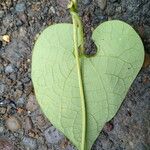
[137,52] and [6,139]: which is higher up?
[137,52]

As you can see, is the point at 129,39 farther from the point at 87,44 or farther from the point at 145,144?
the point at 145,144

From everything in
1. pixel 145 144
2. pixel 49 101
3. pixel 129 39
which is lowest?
pixel 145 144

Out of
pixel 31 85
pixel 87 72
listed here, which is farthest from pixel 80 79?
pixel 31 85

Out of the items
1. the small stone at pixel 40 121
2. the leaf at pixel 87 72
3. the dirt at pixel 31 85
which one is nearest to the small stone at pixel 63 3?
the dirt at pixel 31 85

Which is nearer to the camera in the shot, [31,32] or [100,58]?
[100,58]

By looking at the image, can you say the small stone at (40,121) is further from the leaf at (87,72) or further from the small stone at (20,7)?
the small stone at (20,7)

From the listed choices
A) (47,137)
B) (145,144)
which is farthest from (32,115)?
(145,144)
